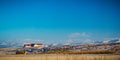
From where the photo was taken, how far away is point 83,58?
16.0m

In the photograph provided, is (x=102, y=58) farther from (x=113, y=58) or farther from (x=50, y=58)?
(x=50, y=58)

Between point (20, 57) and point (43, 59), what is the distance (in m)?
1.87

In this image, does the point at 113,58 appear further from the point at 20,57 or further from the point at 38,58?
the point at 20,57

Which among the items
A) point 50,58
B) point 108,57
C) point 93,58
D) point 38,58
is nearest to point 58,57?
point 50,58

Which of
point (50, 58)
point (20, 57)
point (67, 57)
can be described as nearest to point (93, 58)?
point (67, 57)

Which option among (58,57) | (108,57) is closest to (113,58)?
(108,57)

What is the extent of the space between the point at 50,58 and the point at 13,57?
3.02 meters

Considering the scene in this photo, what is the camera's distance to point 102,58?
15883mm

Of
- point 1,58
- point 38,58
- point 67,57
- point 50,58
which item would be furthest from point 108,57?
point 1,58

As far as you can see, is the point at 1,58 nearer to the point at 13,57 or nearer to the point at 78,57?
the point at 13,57

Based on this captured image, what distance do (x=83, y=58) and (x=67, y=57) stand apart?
4.26ft

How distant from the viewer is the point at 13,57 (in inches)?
640

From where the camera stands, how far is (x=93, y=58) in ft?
52.0

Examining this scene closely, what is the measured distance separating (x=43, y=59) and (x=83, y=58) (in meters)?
3.25
